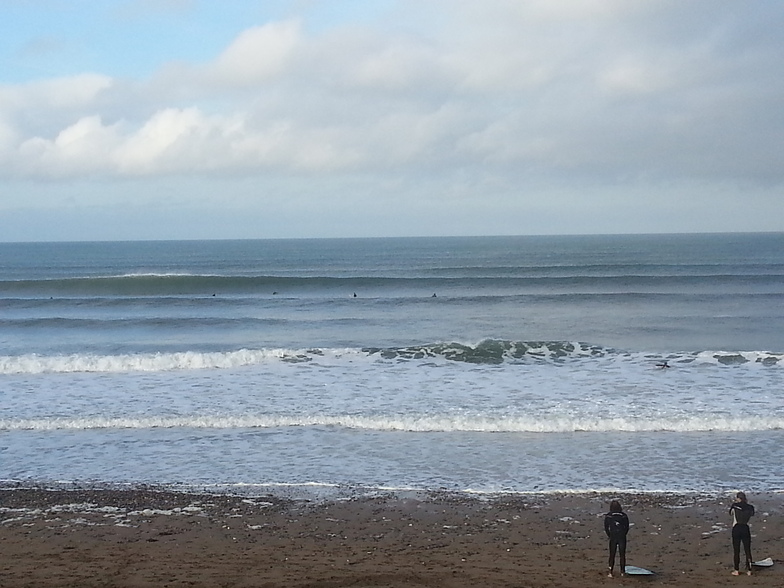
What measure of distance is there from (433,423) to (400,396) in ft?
8.61

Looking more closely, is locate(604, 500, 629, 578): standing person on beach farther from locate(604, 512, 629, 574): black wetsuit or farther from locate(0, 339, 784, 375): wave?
locate(0, 339, 784, 375): wave

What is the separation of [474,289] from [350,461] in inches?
1269

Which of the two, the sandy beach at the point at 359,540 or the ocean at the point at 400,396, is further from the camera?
the ocean at the point at 400,396

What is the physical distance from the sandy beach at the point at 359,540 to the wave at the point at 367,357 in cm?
1064

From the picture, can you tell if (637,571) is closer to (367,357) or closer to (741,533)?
(741,533)

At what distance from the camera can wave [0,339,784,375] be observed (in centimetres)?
2180

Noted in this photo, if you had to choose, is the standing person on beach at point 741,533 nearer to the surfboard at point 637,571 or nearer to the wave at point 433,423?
the surfboard at point 637,571

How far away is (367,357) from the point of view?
76.2ft

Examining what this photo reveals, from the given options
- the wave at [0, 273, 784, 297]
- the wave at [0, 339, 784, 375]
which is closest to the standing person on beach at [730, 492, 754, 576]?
the wave at [0, 339, 784, 375]

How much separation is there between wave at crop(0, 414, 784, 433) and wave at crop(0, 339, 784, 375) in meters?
6.12

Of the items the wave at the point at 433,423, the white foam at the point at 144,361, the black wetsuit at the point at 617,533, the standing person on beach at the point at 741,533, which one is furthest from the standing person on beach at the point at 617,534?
the white foam at the point at 144,361

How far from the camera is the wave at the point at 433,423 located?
14883mm

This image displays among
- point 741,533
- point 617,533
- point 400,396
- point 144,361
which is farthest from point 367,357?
point 741,533

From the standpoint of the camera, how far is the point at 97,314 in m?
34.9
